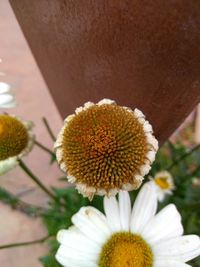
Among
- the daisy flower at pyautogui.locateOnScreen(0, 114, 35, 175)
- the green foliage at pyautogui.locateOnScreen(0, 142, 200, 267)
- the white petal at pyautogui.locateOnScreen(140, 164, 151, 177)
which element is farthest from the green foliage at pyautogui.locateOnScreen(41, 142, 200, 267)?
the white petal at pyautogui.locateOnScreen(140, 164, 151, 177)

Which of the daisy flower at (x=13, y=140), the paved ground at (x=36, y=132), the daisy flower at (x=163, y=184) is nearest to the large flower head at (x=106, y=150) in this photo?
the daisy flower at (x=13, y=140)

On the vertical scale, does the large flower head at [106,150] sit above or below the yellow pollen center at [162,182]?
above

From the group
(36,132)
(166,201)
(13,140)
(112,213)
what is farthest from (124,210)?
(36,132)

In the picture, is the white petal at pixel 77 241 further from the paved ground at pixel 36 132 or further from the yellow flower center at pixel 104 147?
the paved ground at pixel 36 132

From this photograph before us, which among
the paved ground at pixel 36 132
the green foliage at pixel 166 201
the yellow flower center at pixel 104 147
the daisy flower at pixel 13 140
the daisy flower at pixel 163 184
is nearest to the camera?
the yellow flower center at pixel 104 147

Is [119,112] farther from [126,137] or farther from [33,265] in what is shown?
[33,265]

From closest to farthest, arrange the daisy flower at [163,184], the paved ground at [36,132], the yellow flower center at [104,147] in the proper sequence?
the yellow flower center at [104,147] → the daisy flower at [163,184] → the paved ground at [36,132]

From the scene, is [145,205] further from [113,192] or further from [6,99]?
[6,99]
